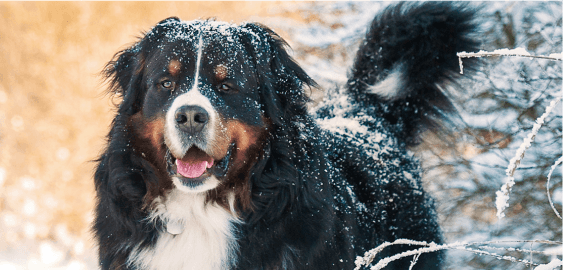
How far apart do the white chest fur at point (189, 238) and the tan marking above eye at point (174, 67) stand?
0.61 meters

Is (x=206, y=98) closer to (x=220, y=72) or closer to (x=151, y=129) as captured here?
(x=220, y=72)

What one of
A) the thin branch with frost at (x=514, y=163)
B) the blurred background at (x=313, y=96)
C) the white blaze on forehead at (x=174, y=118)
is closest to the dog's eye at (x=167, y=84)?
the white blaze on forehead at (x=174, y=118)

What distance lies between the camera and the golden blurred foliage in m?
7.53

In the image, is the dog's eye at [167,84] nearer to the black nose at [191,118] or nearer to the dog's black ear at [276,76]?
the black nose at [191,118]

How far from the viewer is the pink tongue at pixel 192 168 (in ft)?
7.14

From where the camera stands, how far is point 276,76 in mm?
2381

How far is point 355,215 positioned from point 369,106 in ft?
3.31

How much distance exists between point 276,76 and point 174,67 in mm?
541

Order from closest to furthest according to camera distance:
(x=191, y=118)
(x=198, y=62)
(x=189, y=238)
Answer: (x=191, y=118) < (x=198, y=62) < (x=189, y=238)

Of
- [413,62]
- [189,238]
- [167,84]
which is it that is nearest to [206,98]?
[167,84]

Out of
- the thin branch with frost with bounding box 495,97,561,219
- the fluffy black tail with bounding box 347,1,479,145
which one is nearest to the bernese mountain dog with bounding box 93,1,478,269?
the fluffy black tail with bounding box 347,1,479,145

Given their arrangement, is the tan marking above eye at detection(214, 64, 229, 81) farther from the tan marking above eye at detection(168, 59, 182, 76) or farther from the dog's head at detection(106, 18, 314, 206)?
the tan marking above eye at detection(168, 59, 182, 76)

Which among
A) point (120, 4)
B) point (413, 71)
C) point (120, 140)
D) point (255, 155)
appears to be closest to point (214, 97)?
point (255, 155)

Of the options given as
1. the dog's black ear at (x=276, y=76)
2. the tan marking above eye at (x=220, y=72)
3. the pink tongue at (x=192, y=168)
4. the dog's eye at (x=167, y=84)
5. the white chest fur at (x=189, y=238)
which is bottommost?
the white chest fur at (x=189, y=238)
